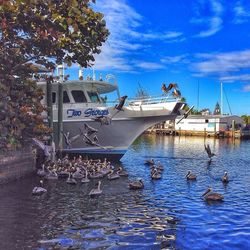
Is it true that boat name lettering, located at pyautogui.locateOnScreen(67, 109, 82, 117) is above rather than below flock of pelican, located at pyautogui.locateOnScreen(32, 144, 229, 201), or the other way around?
above

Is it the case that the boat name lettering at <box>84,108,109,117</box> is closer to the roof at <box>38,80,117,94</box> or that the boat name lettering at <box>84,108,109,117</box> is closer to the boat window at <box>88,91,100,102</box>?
the boat window at <box>88,91,100,102</box>

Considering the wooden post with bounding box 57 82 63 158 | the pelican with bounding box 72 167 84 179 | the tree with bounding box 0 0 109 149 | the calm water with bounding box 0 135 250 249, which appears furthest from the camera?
the wooden post with bounding box 57 82 63 158

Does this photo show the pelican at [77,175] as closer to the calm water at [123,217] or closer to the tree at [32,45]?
the calm water at [123,217]

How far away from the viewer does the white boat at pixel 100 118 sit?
32531 millimetres

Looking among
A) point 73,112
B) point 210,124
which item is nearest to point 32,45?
point 73,112

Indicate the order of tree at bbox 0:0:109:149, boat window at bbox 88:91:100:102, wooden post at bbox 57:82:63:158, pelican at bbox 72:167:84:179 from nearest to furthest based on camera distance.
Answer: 1. tree at bbox 0:0:109:149
2. pelican at bbox 72:167:84:179
3. wooden post at bbox 57:82:63:158
4. boat window at bbox 88:91:100:102

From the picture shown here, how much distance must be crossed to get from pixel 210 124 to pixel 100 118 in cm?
6725

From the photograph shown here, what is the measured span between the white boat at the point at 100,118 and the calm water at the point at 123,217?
33.1ft

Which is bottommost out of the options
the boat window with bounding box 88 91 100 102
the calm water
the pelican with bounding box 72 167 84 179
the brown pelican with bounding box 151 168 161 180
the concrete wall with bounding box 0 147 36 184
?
the calm water

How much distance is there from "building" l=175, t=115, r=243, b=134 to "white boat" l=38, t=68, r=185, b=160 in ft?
199

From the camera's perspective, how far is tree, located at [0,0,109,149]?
780 inches

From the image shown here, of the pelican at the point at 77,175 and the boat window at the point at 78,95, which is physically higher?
the boat window at the point at 78,95

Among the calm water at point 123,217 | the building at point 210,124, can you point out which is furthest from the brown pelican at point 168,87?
the building at point 210,124

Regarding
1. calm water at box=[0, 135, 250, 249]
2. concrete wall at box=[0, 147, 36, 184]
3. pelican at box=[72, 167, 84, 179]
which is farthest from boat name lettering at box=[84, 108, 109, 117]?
calm water at box=[0, 135, 250, 249]
